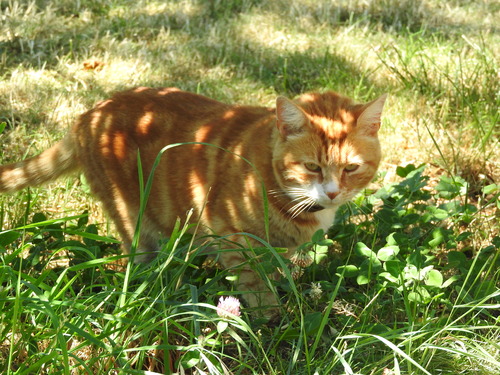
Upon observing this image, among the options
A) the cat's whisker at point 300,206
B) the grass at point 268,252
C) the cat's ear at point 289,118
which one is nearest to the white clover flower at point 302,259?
the grass at point 268,252

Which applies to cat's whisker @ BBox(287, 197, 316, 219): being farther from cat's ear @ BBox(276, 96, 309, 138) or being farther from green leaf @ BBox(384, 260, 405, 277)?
green leaf @ BBox(384, 260, 405, 277)

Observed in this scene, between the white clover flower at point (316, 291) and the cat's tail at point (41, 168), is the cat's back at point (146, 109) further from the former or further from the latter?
the white clover flower at point (316, 291)

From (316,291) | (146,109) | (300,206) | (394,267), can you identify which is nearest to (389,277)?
(394,267)

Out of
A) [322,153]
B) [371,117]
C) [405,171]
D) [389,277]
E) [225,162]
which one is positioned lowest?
[405,171]

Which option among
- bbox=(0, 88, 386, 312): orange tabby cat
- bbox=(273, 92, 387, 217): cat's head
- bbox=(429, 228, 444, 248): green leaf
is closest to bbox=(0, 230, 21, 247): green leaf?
bbox=(0, 88, 386, 312): orange tabby cat

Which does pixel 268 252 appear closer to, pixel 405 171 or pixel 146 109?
pixel 146 109

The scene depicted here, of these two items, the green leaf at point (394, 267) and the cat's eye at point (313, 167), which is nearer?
the green leaf at point (394, 267)

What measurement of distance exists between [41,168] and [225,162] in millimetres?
936

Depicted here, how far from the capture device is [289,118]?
2.87m

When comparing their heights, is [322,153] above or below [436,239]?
above

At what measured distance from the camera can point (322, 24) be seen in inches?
225

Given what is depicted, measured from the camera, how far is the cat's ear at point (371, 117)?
113 inches

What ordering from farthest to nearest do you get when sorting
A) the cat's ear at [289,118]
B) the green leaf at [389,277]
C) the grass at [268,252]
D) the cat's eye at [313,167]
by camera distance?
1. the cat's eye at [313,167]
2. the cat's ear at [289,118]
3. the green leaf at [389,277]
4. the grass at [268,252]

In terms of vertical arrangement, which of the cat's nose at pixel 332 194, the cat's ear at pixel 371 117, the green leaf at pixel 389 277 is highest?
the cat's ear at pixel 371 117
